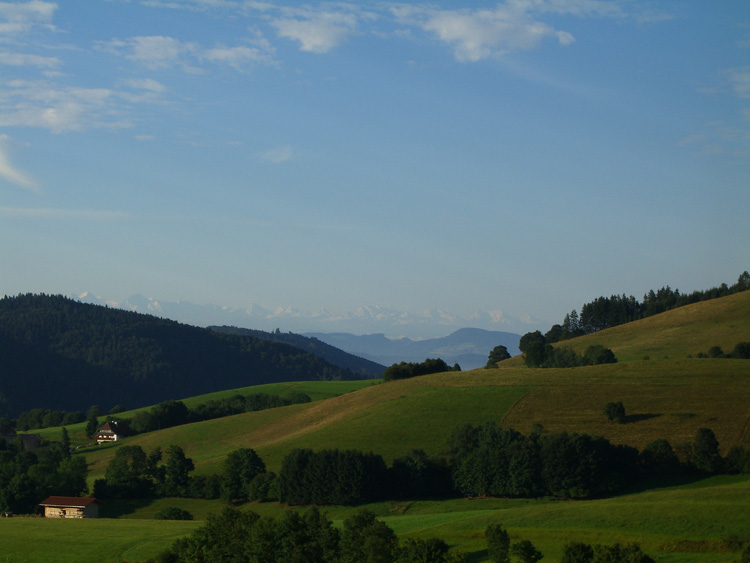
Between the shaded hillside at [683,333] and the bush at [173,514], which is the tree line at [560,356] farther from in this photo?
the bush at [173,514]

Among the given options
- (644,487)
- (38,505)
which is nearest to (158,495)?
(38,505)

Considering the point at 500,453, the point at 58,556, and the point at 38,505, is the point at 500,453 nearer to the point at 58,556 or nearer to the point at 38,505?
the point at 58,556

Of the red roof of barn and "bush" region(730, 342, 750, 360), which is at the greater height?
"bush" region(730, 342, 750, 360)

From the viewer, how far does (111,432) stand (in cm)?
12962

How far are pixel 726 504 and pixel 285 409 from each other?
87.2 m

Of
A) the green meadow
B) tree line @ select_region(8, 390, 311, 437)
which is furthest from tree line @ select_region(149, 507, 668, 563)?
tree line @ select_region(8, 390, 311, 437)

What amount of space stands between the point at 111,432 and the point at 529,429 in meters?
77.8

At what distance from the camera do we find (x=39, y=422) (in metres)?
166

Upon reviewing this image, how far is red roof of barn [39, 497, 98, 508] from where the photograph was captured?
75.9 metres

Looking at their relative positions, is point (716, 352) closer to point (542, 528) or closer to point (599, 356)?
point (599, 356)

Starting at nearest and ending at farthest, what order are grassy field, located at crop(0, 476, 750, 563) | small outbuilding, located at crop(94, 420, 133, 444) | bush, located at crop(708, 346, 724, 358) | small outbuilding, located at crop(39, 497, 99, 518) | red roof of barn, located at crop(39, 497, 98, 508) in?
grassy field, located at crop(0, 476, 750, 563) → small outbuilding, located at crop(39, 497, 99, 518) → red roof of barn, located at crop(39, 497, 98, 508) → bush, located at crop(708, 346, 724, 358) → small outbuilding, located at crop(94, 420, 133, 444)

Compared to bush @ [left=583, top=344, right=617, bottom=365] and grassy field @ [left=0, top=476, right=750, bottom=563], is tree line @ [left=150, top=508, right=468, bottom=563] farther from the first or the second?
bush @ [left=583, top=344, right=617, bottom=365]

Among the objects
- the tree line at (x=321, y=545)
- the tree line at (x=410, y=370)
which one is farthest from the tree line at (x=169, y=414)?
the tree line at (x=321, y=545)

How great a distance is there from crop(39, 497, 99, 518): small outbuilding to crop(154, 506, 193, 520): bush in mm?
7603
